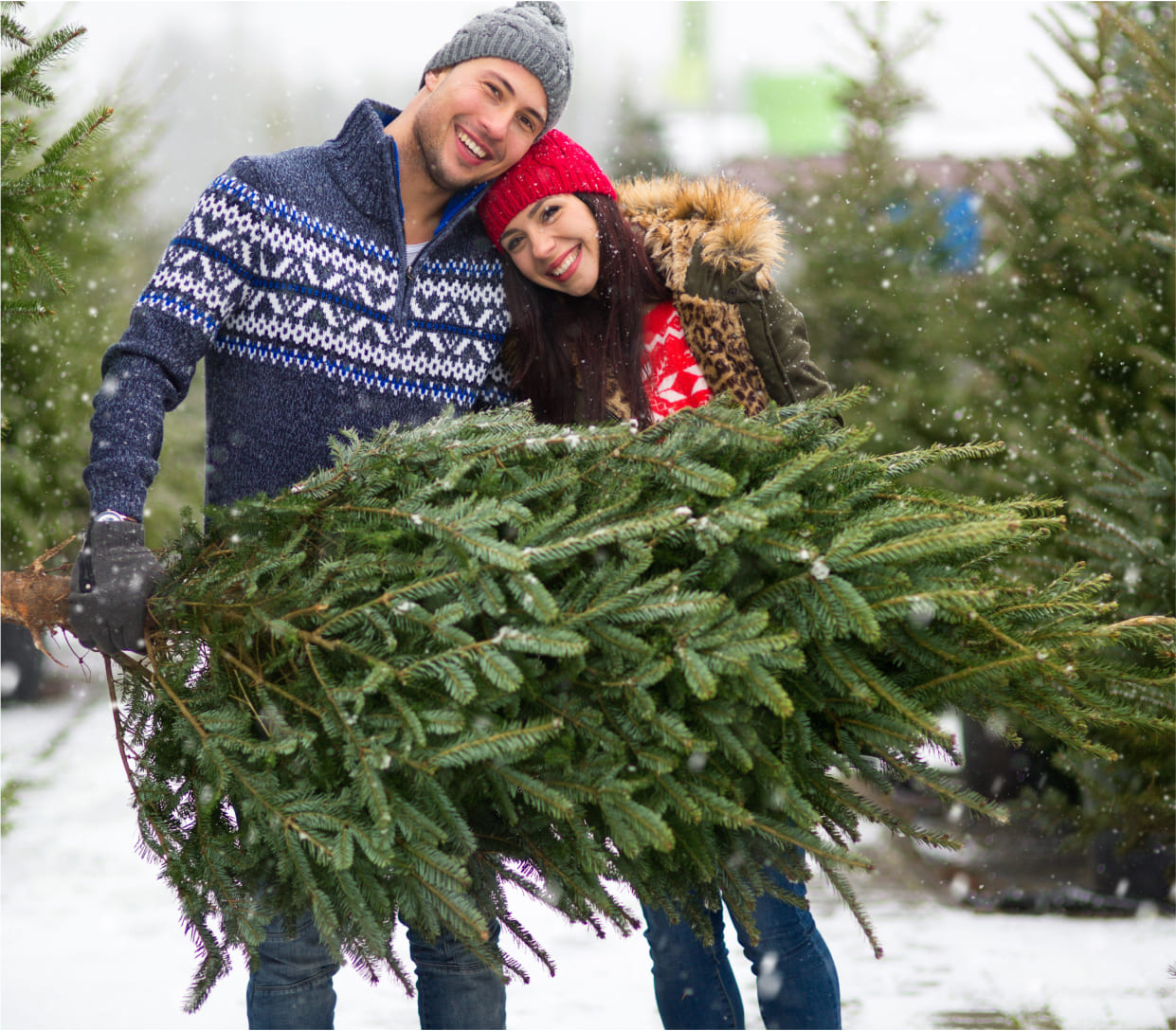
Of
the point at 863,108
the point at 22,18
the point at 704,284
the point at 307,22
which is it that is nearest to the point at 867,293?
the point at 863,108

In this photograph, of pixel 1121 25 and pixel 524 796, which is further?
pixel 1121 25

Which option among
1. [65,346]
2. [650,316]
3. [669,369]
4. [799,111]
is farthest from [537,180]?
[799,111]

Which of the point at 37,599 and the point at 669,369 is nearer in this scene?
the point at 37,599

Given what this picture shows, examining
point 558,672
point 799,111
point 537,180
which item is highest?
point 799,111

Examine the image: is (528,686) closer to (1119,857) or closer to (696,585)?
(696,585)

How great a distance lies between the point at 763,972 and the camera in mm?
2111

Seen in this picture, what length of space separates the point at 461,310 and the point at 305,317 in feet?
1.12

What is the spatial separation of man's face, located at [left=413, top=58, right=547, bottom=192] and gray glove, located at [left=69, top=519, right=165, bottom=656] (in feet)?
3.28

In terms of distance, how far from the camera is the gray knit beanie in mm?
2223

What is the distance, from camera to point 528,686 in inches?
61.6

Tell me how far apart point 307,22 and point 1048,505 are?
16.4 metres

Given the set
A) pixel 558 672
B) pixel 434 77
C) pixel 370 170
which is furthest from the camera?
pixel 434 77

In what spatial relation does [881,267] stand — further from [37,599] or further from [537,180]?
[37,599]

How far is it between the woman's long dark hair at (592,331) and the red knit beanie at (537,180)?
0.05 meters
